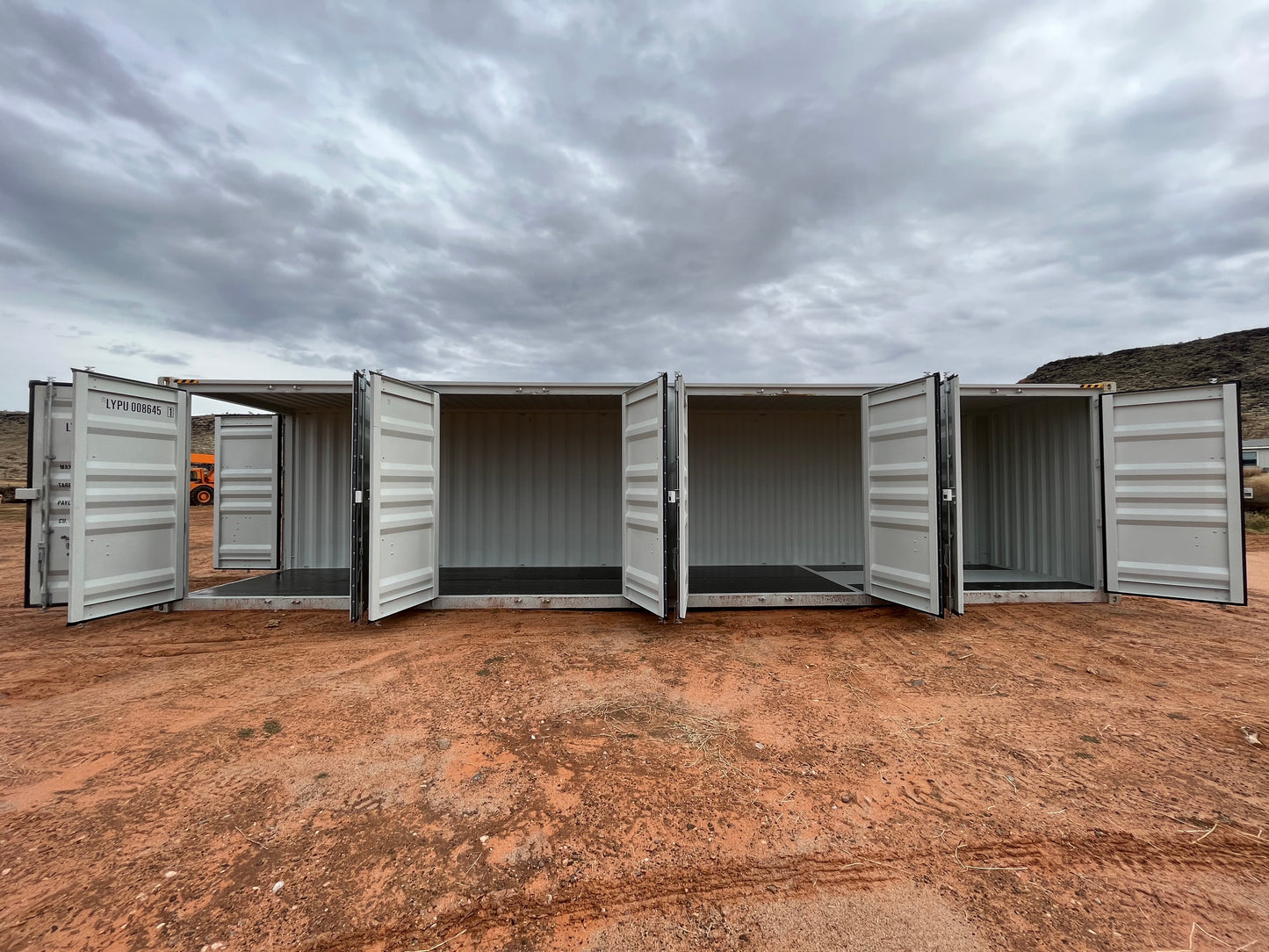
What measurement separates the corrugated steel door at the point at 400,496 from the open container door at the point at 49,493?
121 inches

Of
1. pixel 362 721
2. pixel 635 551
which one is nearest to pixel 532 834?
pixel 362 721

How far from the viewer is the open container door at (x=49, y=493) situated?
17.3ft

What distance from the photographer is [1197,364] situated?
39.2 metres

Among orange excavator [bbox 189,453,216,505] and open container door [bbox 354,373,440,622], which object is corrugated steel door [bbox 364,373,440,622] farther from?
orange excavator [bbox 189,453,216,505]

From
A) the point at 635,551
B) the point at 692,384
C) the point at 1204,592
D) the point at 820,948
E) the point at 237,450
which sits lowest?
the point at 820,948

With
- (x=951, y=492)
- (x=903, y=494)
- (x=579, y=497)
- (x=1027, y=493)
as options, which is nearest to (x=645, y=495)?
(x=903, y=494)

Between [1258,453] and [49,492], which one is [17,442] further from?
[1258,453]

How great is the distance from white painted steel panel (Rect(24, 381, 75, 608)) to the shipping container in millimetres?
27

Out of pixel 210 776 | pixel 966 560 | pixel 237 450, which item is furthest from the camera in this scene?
pixel 966 560

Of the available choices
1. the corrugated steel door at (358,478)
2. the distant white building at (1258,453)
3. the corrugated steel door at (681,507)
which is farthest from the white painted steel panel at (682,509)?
the distant white building at (1258,453)

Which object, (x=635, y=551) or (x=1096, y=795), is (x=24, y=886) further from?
(x=1096, y=795)

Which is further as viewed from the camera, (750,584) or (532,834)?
(750,584)

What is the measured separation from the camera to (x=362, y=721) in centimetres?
353

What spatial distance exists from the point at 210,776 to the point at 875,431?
6326 millimetres
